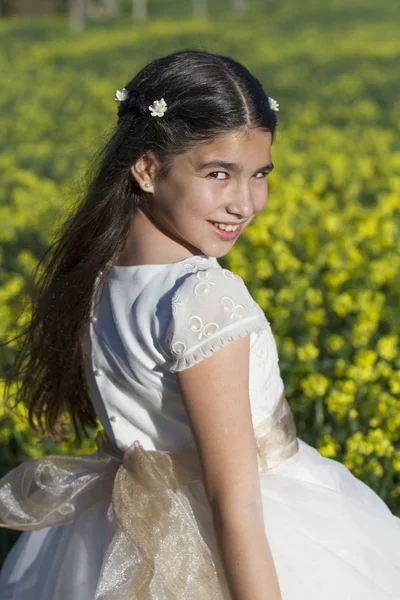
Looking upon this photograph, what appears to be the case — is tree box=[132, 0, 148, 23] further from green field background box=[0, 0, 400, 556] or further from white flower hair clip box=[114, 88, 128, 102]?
white flower hair clip box=[114, 88, 128, 102]

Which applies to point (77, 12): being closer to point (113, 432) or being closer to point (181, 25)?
point (181, 25)

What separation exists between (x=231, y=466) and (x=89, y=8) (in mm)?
40047

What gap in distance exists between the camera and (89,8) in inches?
1553

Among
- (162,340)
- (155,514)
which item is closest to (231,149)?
(162,340)

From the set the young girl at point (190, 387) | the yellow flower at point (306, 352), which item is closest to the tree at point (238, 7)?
the yellow flower at point (306, 352)

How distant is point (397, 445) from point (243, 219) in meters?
1.77

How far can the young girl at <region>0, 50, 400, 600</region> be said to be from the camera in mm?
1597

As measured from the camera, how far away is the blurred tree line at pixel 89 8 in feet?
107

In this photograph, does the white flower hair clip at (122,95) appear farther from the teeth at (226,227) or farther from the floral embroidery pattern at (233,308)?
the floral embroidery pattern at (233,308)

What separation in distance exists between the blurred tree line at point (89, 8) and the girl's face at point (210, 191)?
29589mm

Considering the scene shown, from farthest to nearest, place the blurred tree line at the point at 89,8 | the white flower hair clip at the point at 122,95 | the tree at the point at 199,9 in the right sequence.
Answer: the tree at the point at 199,9 < the blurred tree line at the point at 89,8 < the white flower hair clip at the point at 122,95

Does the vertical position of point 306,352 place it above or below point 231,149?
below

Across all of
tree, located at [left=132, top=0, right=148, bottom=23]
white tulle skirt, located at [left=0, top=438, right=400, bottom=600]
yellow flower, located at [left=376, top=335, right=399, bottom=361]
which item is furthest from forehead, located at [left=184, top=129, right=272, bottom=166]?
tree, located at [left=132, top=0, right=148, bottom=23]

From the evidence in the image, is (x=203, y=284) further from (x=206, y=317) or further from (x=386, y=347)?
(x=386, y=347)
